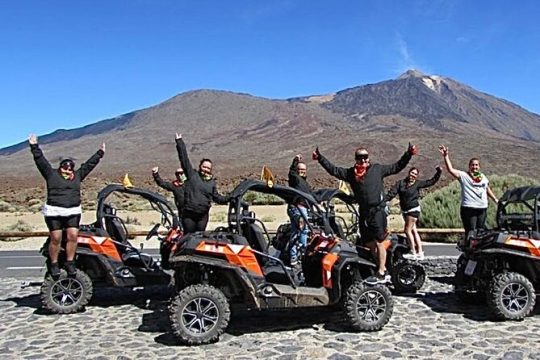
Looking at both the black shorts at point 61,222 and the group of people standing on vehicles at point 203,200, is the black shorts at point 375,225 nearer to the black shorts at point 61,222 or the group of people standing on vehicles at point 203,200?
the group of people standing on vehicles at point 203,200

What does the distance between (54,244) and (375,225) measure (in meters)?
4.30

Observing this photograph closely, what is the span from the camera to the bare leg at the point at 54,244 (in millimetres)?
9008

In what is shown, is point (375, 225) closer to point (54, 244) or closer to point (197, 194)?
point (197, 194)

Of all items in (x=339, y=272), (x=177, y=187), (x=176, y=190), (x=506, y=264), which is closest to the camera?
(x=339, y=272)

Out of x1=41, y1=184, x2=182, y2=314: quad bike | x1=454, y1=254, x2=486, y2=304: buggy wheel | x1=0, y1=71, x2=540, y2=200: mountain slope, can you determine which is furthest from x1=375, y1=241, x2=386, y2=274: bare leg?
x1=0, y1=71, x2=540, y2=200: mountain slope

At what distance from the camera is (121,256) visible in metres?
9.79

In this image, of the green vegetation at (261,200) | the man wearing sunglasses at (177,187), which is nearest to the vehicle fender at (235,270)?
the man wearing sunglasses at (177,187)

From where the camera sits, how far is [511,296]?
27.9 ft

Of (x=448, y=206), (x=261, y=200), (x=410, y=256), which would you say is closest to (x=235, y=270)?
(x=410, y=256)

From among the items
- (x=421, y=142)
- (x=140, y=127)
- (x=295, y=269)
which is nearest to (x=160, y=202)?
(x=295, y=269)

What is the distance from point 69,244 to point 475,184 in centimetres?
613

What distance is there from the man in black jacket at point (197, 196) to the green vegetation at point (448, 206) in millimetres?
12538

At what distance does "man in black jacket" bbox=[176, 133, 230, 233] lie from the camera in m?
9.26

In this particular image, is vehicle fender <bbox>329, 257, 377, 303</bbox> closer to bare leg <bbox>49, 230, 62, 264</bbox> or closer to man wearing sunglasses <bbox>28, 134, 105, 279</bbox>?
man wearing sunglasses <bbox>28, 134, 105, 279</bbox>
